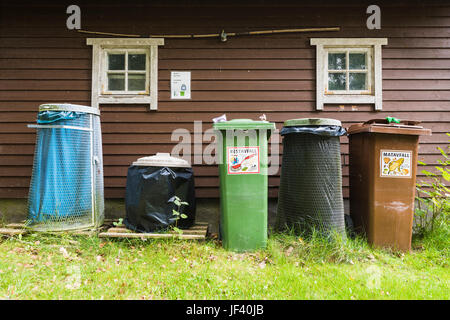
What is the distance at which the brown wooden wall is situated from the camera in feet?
11.9

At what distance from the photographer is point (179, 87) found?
3.67 metres

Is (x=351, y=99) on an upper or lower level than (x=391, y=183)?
upper

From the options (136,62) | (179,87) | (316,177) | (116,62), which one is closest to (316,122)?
(316,177)

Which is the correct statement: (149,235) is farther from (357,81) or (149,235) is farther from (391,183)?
(357,81)

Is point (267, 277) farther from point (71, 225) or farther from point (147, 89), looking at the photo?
point (147, 89)

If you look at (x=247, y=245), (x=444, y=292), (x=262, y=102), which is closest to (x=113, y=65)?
(x=262, y=102)

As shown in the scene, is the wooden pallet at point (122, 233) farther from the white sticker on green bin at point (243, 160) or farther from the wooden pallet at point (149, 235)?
the white sticker on green bin at point (243, 160)

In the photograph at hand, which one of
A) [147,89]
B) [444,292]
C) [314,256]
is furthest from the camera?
[147,89]

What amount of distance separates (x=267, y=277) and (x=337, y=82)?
2900mm

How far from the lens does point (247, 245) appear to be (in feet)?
8.63

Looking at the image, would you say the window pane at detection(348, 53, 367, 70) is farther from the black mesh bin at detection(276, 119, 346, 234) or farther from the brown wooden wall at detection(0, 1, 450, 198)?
the black mesh bin at detection(276, 119, 346, 234)

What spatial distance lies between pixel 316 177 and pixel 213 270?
1.35m

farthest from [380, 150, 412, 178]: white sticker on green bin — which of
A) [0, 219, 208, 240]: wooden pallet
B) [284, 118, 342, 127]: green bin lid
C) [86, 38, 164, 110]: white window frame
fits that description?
[86, 38, 164, 110]: white window frame

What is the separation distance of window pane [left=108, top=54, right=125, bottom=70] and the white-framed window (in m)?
2.69
